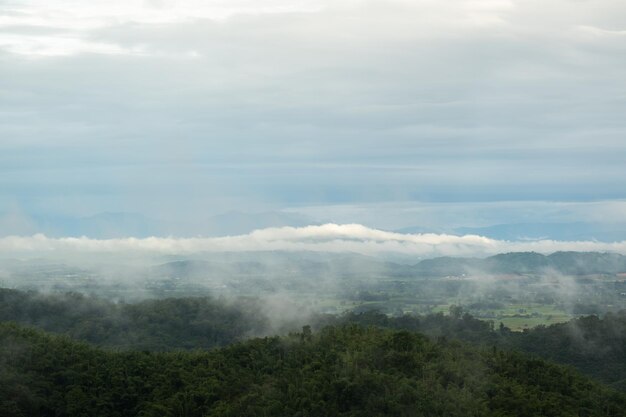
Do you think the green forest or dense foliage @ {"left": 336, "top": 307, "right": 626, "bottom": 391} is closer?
the green forest

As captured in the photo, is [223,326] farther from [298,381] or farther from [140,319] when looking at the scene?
[298,381]

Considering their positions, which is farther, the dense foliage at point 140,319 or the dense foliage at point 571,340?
the dense foliage at point 140,319

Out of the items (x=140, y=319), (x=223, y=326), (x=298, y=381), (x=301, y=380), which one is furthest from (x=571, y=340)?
(x=140, y=319)

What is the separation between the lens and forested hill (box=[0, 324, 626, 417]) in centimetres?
5022

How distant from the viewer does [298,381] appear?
53625 millimetres

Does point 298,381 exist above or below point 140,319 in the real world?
below

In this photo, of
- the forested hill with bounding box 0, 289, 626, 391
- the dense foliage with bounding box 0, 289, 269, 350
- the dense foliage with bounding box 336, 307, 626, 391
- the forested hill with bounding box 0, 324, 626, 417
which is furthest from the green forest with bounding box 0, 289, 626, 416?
the dense foliage with bounding box 0, 289, 269, 350

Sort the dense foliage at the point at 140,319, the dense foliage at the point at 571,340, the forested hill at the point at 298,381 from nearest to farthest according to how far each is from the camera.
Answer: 1. the forested hill at the point at 298,381
2. the dense foliage at the point at 571,340
3. the dense foliage at the point at 140,319

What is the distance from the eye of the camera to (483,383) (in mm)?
53219

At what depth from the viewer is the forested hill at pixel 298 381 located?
5022 cm

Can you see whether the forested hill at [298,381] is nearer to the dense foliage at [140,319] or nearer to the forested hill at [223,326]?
the forested hill at [223,326]

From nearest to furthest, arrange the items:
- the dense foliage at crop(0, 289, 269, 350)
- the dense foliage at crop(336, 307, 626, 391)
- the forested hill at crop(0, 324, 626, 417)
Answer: the forested hill at crop(0, 324, 626, 417) → the dense foliage at crop(336, 307, 626, 391) → the dense foliage at crop(0, 289, 269, 350)

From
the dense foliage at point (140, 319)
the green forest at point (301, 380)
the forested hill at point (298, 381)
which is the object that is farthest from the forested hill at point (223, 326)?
the forested hill at point (298, 381)

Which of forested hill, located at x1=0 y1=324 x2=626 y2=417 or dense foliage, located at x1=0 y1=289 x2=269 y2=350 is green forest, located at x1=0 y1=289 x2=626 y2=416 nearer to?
forested hill, located at x1=0 y1=324 x2=626 y2=417
